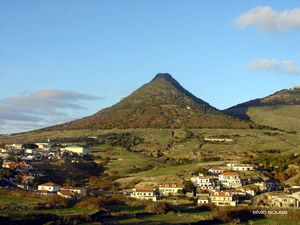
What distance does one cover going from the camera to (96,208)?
46.2 metres

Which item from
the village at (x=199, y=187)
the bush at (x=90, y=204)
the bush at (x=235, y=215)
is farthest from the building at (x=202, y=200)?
the bush at (x=90, y=204)

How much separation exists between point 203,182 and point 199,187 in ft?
8.84

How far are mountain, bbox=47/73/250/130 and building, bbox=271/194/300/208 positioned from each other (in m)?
77.0

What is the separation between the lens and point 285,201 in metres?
58.3

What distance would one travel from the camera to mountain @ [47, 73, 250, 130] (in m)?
140

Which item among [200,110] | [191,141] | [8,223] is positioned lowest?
[8,223]

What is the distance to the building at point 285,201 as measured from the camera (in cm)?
5768

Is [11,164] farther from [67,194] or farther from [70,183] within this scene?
[67,194]

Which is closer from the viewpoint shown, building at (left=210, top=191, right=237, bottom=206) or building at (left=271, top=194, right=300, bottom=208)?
building at (left=210, top=191, right=237, bottom=206)

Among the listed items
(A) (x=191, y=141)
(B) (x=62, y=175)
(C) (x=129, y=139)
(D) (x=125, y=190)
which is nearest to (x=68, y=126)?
(C) (x=129, y=139)

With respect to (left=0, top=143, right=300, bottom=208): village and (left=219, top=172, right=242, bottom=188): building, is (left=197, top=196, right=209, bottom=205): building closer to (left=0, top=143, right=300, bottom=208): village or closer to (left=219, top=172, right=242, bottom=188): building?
(left=0, top=143, right=300, bottom=208): village

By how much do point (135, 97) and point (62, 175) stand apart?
105 metres

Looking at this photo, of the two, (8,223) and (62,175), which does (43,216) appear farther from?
(62,175)

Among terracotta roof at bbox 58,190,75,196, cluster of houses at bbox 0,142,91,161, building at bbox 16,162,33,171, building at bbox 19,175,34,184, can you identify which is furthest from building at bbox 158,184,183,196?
cluster of houses at bbox 0,142,91,161
